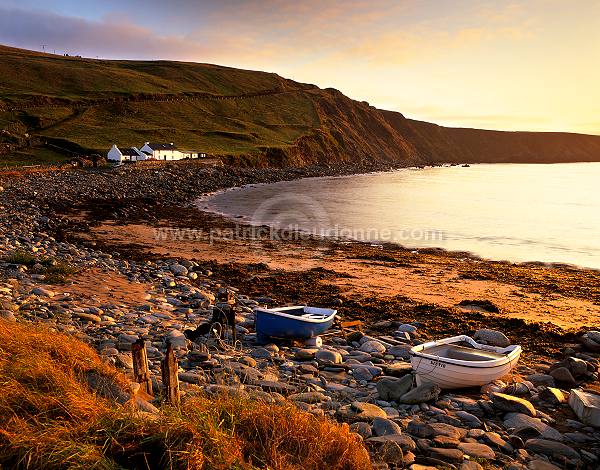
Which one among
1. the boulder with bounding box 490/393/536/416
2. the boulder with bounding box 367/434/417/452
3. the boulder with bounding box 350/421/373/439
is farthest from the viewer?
the boulder with bounding box 490/393/536/416

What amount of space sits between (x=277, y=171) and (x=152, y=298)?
88345 mm

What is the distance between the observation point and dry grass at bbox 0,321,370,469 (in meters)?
5.09

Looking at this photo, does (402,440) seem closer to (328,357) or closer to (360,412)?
(360,412)

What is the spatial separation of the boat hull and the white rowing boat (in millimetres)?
3260

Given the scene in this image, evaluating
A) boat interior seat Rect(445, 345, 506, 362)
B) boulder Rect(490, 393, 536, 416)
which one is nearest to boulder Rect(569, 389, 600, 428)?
boulder Rect(490, 393, 536, 416)

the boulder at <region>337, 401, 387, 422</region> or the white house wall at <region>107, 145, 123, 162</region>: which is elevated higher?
the white house wall at <region>107, 145, 123, 162</region>

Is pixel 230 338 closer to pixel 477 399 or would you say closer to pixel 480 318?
pixel 477 399

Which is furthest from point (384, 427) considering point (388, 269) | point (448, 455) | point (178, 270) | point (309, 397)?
point (388, 269)

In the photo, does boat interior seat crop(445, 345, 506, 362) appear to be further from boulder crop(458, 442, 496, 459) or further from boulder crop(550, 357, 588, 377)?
boulder crop(458, 442, 496, 459)

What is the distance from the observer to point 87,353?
25.9 ft

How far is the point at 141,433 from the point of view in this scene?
5.43m

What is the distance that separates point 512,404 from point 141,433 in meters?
7.33

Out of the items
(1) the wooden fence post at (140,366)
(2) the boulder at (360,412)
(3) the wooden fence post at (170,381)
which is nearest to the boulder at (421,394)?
(2) the boulder at (360,412)

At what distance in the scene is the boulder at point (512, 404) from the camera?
9234 millimetres
